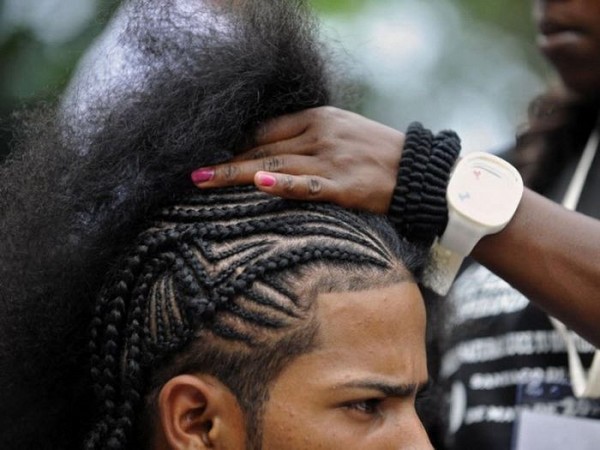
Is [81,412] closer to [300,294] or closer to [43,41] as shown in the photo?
[300,294]

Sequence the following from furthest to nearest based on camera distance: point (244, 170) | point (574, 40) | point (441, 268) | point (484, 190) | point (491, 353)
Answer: point (574, 40) → point (491, 353) → point (441, 268) → point (484, 190) → point (244, 170)

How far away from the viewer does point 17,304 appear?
2.50m

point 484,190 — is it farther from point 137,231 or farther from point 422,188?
point 137,231

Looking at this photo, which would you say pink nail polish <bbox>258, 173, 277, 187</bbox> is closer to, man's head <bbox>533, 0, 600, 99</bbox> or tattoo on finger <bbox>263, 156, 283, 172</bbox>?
tattoo on finger <bbox>263, 156, 283, 172</bbox>

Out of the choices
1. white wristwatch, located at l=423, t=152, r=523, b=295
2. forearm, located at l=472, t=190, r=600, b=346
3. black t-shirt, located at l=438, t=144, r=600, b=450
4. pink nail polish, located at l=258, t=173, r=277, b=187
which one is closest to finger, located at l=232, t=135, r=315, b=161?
pink nail polish, located at l=258, t=173, r=277, b=187

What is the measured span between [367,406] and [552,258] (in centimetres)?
57

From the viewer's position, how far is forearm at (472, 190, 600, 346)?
8.66ft

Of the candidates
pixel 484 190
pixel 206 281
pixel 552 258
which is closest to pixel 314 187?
pixel 206 281

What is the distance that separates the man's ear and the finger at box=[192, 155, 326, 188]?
37 cm

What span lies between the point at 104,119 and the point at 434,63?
14.7 feet

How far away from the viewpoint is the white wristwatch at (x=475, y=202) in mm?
2547

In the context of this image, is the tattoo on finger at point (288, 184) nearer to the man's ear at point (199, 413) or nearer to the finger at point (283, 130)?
the finger at point (283, 130)

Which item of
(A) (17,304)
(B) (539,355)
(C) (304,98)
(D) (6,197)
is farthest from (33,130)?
(B) (539,355)

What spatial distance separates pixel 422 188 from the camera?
2539 millimetres
